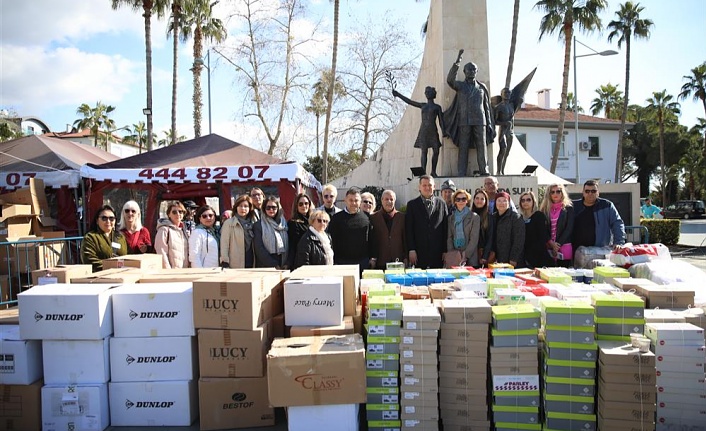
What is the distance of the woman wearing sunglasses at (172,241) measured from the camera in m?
5.43

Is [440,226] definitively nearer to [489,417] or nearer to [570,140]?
[489,417]

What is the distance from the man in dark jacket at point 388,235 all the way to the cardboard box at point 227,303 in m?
2.50

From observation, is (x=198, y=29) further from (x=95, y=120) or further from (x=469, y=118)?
(x=95, y=120)

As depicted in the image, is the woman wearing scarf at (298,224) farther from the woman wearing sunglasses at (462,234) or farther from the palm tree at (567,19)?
the palm tree at (567,19)

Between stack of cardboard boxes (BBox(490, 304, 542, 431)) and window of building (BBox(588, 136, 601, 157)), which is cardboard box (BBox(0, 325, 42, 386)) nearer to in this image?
stack of cardboard boxes (BBox(490, 304, 542, 431))

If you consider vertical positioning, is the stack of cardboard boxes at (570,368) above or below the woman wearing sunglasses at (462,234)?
below

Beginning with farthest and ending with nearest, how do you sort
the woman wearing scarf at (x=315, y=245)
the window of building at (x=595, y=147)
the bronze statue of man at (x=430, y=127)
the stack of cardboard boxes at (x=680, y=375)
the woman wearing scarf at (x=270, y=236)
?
the window of building at (x=595, y=147) < the bronze statue of man at (x=430, y=127) < the woman wearing scarf at (x=270, y=236) < the woman wearing scarf at (x=315, y=245) < the stack of cardboard boxes at (x=680, y=375)

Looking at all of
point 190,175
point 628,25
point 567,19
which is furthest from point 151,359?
point 628,25

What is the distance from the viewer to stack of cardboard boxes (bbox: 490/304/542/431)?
3.33m

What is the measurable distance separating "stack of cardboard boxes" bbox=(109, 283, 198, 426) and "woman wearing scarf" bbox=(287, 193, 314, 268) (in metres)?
2.05

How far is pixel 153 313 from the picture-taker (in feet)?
11.8

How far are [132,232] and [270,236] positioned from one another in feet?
5.01

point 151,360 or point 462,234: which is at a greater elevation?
point 462,234

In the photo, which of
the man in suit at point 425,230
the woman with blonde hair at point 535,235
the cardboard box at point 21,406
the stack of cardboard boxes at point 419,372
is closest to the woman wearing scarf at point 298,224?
the man in suit at point 425,230
